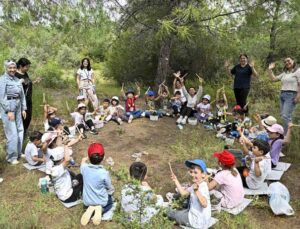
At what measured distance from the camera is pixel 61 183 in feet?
15.5

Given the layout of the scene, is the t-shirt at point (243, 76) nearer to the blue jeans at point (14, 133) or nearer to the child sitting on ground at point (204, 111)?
the child sitting on ground at point (204, 111)

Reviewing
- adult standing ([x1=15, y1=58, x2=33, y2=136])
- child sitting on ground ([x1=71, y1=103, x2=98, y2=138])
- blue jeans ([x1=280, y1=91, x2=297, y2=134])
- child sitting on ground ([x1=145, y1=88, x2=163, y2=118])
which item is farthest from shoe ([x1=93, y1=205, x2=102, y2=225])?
child sitting on ground ([x1=145, y1=88, x2=163, y2=118])

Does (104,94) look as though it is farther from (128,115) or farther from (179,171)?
(179,171)

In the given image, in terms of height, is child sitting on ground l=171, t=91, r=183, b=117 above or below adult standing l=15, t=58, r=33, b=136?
below

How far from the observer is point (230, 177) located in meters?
4.35

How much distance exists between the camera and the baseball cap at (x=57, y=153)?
5109 millimetres

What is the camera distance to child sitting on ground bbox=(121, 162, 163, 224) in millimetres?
3730

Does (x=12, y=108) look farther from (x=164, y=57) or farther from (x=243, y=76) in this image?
(x=243, y=76)

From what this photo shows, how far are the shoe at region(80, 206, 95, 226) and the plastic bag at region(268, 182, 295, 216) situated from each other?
228 centimetres

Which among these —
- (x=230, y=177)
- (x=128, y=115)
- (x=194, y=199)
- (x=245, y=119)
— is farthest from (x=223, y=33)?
(x=194, y=199)

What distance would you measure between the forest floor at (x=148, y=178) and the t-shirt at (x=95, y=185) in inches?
6.1

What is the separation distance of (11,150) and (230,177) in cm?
346

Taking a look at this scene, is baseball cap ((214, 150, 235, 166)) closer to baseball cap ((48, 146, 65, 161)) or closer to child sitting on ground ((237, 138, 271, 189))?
child sitting on ground ((237, 138, 271, 189))

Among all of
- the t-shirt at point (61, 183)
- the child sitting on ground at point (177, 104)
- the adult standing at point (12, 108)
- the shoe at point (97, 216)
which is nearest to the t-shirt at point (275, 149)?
the shoe at point (97, 216)
